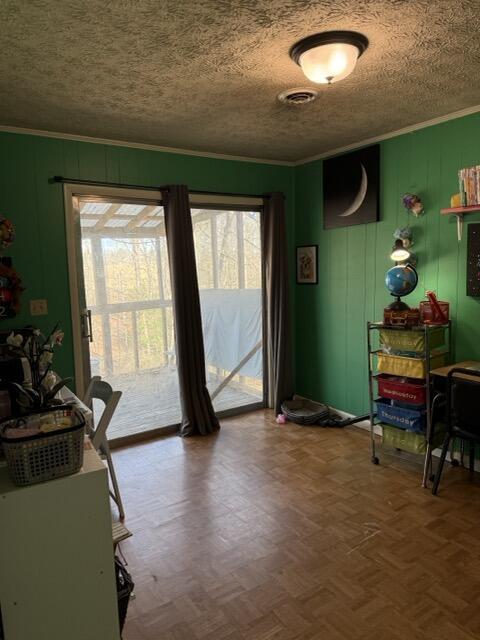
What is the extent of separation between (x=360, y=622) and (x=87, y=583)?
1.13 meters

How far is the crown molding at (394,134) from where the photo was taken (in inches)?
116

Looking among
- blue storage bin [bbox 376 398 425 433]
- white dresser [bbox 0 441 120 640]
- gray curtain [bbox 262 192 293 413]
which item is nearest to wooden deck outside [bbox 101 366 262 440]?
gray curtain [bbox 262 192 293 413]

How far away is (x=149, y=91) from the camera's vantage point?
2.43 meters

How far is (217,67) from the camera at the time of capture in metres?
2.14

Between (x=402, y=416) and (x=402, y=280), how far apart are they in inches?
37.9

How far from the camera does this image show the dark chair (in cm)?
247

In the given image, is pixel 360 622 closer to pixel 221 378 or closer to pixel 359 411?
pixel 359 411

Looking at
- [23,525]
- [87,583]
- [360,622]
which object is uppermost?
[23,525]

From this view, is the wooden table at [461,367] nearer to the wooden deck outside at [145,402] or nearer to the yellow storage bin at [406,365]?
the yellow storage bin at [406,365]

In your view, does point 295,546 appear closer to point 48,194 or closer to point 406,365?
point 406,365

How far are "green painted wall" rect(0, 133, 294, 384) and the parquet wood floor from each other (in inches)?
53.2

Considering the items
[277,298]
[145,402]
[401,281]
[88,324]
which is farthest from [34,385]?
[277,298]

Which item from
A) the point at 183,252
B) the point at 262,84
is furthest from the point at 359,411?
the point at 262,84

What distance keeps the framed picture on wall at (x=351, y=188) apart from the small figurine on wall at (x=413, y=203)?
1.01 ft
